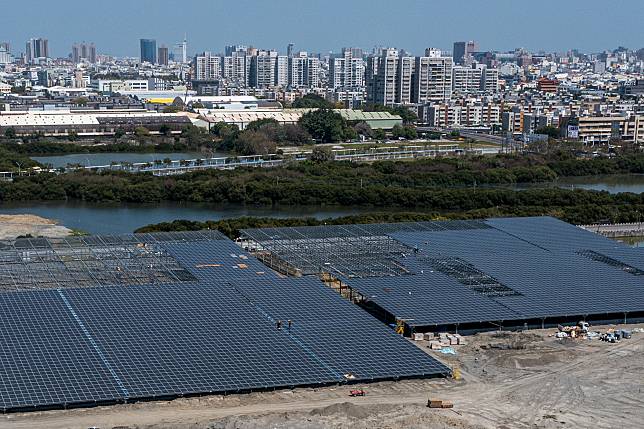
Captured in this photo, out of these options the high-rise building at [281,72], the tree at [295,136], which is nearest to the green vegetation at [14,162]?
the tree at [295,136]

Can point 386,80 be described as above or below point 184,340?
above

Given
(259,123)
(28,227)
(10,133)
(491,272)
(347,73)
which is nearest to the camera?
(491,272)

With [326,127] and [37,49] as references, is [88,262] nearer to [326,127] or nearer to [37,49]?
[326,127]

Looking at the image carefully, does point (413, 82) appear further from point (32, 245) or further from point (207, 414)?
point (207, 414)

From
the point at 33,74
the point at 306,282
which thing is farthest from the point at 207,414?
the point at 33,74

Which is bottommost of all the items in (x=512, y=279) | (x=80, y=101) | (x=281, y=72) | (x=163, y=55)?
(x=512, y=279)

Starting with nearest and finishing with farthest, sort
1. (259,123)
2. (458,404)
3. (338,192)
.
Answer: (458,404), (338,192), (259,123)

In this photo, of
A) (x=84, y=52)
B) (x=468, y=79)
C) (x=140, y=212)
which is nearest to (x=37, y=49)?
(x=84, y=52)

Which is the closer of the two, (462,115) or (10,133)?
(10,133)
